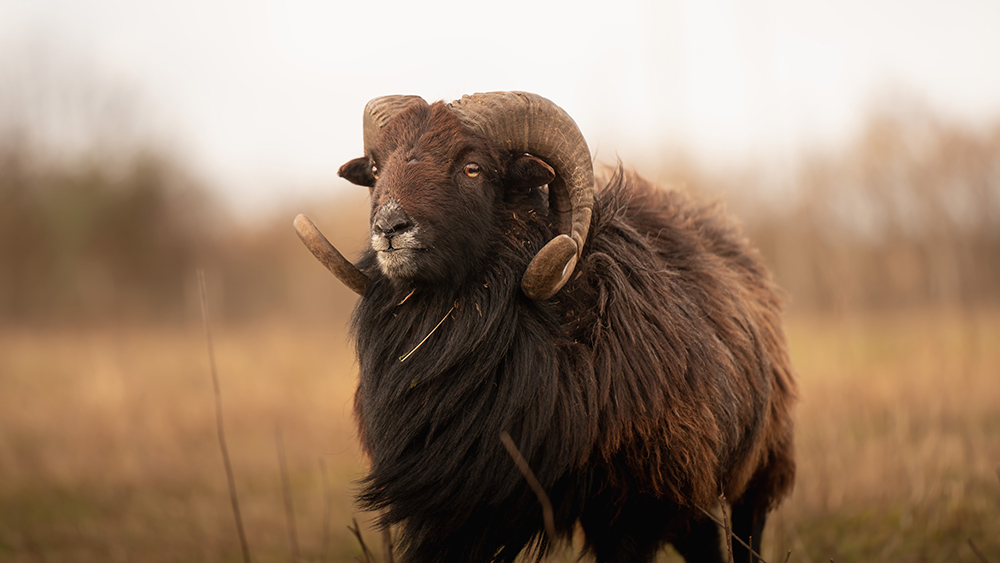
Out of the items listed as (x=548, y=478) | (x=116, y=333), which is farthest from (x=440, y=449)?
(x=116, y=333)

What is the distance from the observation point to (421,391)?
3359 mm

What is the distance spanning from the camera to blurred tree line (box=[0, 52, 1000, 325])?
1695cm

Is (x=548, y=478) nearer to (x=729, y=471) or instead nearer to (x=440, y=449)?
(x=440, y=449)

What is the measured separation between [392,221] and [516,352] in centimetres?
90

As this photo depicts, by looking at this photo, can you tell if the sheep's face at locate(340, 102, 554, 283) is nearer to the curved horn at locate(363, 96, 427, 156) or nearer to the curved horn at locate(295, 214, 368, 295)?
the curved horn at locate(363, 96, 427, 156)

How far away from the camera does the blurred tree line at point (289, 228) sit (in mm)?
16953

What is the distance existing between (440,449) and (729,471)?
1.91 meters

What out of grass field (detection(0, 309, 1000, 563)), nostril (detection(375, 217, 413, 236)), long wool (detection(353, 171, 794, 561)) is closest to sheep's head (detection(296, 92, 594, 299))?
nostril (detection(375, 217, 413, 236))

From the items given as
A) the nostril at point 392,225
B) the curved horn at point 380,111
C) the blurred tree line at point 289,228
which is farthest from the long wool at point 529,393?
the blurred tree line at point 289,228

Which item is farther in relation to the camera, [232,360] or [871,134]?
[871,134]

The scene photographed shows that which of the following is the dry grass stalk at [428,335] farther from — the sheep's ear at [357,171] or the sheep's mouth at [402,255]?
the sheep's ear at [357,171]

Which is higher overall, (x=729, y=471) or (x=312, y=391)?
(x=729, y=471)

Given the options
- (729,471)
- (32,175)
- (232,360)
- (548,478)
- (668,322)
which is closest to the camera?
(548,478)

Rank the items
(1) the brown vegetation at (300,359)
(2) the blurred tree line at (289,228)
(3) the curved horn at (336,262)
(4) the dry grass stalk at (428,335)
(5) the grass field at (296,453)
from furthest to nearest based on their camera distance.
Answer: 1. (2) the blurred tree line at (289,228)
2. (1) the brown vegetation at (300,359)
3. (5) the grass field at (296,453)
4. (3) the curved horn at (336,262)
5. (4) the dry grass stalk at (428,335)
